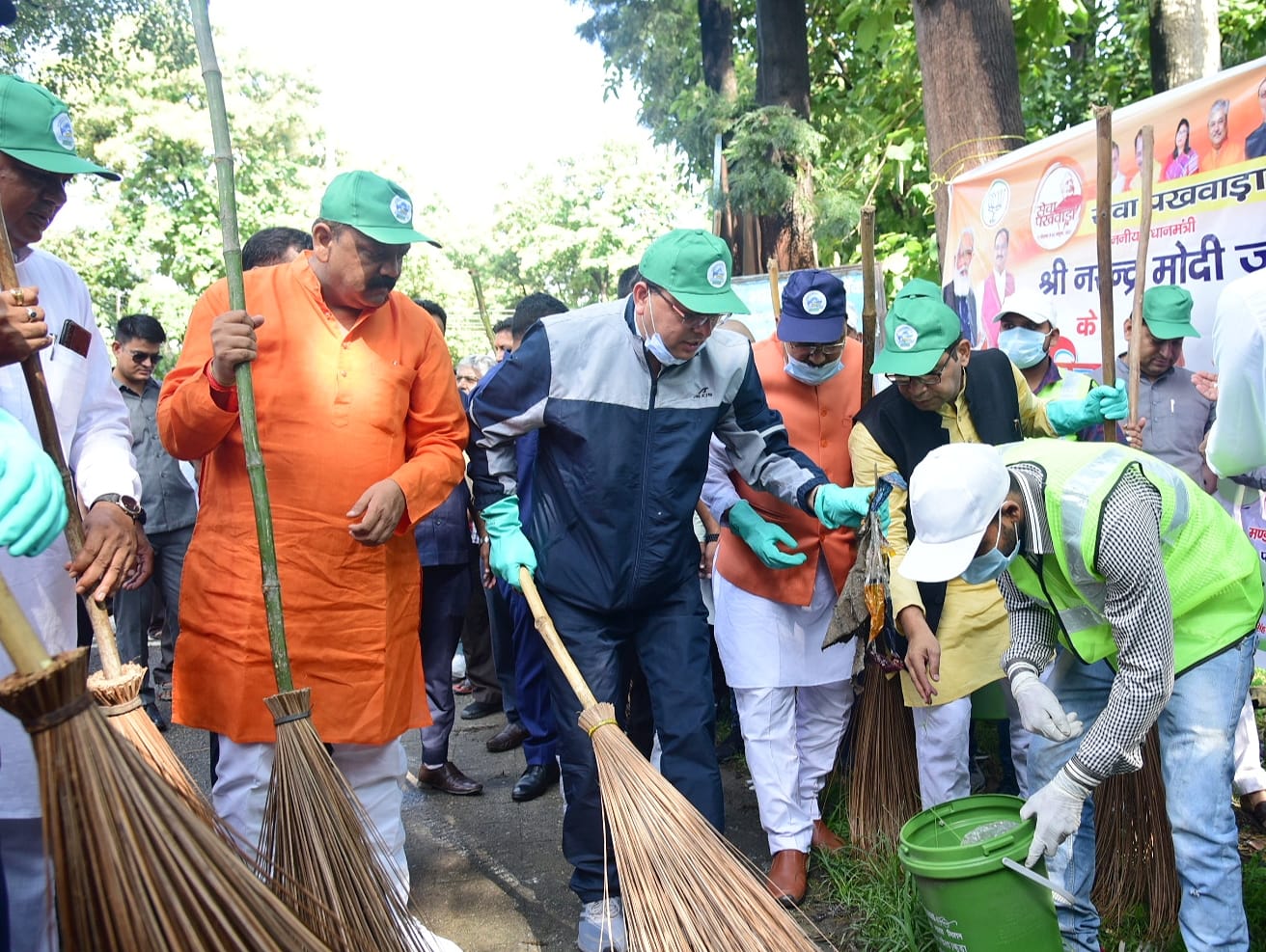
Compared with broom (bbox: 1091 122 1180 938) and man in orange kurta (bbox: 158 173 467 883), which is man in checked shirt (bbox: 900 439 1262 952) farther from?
man in orange kurta (bbox: 158 173 467 883)

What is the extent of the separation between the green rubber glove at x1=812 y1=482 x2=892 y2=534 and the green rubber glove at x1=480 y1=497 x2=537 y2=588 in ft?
3.05

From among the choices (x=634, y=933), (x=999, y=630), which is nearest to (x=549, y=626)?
(x=634, y=933)

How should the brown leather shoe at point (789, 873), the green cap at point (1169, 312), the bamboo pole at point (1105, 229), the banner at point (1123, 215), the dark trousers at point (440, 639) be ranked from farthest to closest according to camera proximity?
1. the dark trousers at point (440, 639)
2. the green cap at point (1169, 312)
3. the banner at point (1123, 215)
4. the brown leather shoe at point (789, 873)
5. the bamboo pole at point (1105, 229)

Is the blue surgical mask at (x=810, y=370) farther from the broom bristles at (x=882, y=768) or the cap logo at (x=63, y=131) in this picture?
the cap logo at (x=63, y=131)

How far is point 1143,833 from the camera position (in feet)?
10.5

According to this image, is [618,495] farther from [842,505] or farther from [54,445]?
[54,445]

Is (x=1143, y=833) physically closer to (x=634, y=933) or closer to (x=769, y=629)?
(x=769, y=629)

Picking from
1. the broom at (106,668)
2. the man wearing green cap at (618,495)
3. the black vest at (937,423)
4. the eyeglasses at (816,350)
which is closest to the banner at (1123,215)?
the black vest at (937,423)

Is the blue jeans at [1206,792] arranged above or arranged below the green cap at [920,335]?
below

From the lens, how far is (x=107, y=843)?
1.48m

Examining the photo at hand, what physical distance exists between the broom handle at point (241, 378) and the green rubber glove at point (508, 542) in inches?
29.5

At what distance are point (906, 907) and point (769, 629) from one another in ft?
3.35

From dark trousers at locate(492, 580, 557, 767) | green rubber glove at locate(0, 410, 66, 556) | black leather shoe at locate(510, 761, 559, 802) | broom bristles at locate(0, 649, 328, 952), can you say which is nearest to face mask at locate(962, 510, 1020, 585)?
broom bristles at locate(0, 649, 328, 952)

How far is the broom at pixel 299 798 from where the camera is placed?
235cm
